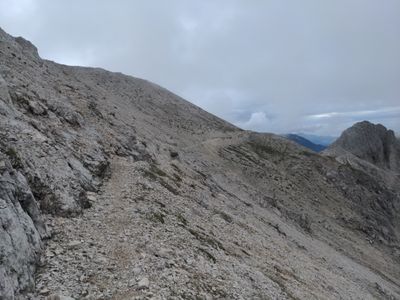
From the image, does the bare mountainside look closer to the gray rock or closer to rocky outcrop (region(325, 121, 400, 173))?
the gray rock

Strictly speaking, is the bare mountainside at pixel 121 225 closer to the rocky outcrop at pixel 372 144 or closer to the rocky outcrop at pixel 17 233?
the rocky outcrop at pixel 17 233

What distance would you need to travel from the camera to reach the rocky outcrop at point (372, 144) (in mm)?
127562

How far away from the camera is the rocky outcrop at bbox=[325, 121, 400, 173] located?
128 m

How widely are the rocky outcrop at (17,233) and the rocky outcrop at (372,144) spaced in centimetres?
11900

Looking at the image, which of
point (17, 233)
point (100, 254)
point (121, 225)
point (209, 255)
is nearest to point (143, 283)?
point (100, 254)

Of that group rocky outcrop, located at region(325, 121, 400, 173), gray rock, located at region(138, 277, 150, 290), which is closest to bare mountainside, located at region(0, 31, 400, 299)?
gray rock, located at region(138, 277, 150, 290)

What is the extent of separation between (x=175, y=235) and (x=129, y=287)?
6.46m

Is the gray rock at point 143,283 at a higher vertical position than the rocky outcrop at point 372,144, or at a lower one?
lower

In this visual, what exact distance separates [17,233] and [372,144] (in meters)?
138

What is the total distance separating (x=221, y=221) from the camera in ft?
102

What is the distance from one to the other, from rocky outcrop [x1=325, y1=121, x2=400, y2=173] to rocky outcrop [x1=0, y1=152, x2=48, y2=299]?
11900 centimetres

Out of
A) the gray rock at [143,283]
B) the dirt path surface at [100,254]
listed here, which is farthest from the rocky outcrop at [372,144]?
the gray rock at [143,283]

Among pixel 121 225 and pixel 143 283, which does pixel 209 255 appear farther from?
pixel 143 283

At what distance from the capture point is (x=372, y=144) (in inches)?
5236
